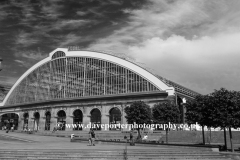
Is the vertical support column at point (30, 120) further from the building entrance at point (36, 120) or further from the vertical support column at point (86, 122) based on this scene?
the vertical support column at point (86, 122)

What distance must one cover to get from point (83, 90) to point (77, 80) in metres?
4.24

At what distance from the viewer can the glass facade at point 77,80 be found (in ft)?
210

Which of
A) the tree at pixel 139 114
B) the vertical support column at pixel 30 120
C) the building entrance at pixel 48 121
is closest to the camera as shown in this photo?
the tree at pixel 139 114

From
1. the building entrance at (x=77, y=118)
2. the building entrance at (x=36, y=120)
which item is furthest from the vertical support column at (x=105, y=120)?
the building entrance at (x=36, y=120)

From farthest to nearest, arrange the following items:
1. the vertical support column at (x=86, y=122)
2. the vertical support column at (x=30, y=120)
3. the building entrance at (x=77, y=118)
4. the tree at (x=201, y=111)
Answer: the vertical support column at (x=30, y=120) → the building entrance at (x=77, y=118) → the vertical support column at (x=86, y=122) → the tree at (x=201, y=111)

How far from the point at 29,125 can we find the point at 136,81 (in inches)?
1607

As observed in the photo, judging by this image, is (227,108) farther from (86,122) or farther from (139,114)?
(86,122)

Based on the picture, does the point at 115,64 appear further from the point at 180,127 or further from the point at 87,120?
the point at 180,127

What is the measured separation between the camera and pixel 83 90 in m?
69.9

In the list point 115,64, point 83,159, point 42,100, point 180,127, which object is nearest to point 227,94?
point 83,159

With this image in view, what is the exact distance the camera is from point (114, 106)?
209 ft

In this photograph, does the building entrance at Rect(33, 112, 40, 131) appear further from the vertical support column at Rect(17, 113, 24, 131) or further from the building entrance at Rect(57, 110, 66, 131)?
the building entrance at Rect(57, 110, 66, 131)

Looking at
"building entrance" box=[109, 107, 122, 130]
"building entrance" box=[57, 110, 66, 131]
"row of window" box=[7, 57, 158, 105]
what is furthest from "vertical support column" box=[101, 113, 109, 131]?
"building entrance" box=[57, 110, 66, 131]

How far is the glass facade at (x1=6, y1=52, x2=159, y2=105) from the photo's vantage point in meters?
64.1
